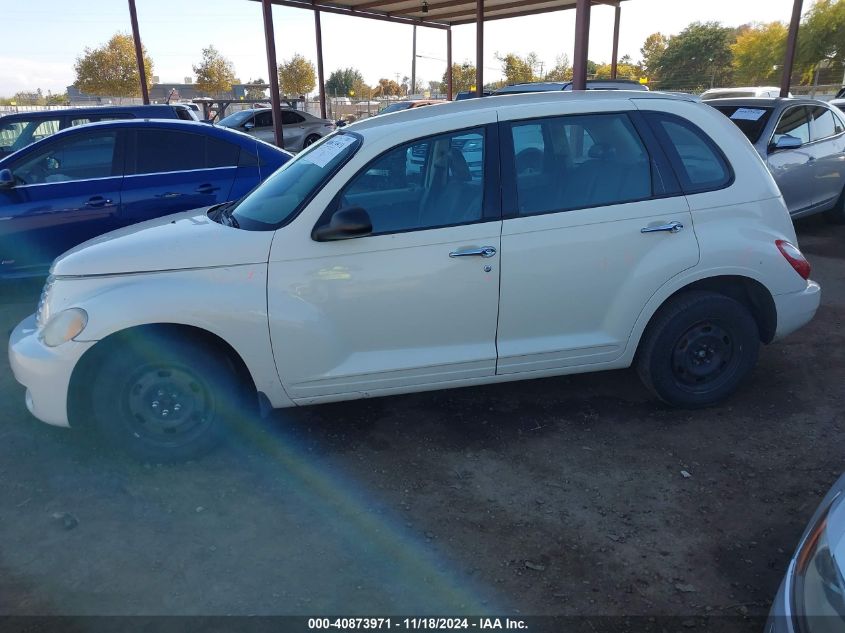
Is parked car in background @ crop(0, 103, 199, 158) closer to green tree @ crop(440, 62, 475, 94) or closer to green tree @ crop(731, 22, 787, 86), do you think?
green tree @ crop(731, 22, 787, 86)

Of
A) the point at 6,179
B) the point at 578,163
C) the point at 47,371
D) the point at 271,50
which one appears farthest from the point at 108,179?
the point at 271,50

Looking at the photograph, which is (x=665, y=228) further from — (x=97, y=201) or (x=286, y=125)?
(x=286, y=125)

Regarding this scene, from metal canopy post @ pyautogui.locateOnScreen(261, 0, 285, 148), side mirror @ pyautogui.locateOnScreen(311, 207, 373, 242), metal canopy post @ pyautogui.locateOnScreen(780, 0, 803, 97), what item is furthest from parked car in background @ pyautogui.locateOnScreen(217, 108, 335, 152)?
side mirror @ pyautogui.locateOnScreen(311, 207, 373, 242)

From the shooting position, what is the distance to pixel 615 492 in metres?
3.27

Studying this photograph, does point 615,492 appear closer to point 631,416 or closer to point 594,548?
point 594,548

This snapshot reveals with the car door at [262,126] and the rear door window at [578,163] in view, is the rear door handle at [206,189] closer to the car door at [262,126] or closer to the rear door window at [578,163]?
the rear door window at [578,163]

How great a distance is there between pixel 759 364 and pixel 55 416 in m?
4.66

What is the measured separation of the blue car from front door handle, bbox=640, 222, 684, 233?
4.12 meters

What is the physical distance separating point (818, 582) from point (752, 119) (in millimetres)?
7643

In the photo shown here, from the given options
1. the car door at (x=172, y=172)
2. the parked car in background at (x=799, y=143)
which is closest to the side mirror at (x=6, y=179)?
the car door at (x=172, y=172)

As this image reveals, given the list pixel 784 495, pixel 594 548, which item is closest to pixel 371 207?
pixel 594 548

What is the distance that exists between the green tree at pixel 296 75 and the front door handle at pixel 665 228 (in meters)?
58.9

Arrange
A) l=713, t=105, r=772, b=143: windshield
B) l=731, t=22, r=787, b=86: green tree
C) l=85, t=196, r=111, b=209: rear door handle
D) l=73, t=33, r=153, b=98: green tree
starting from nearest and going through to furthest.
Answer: l=85, t=196, r=111, b=209: rear door handle → l=713, t=105, r=772, b=143: windshield → l=73, t=33, r=153, b=98: green tree → l=731, t=22, r=787, b=86: green tree

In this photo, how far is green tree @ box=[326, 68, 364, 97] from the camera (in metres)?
81.7
